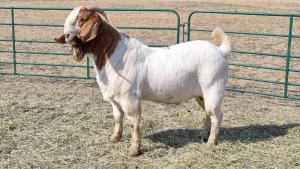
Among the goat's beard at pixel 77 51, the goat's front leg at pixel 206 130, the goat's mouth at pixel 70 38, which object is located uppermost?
the goat's mouth at pixel 70 38

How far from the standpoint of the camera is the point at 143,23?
16.2 meters

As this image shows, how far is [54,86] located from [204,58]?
4.07 m

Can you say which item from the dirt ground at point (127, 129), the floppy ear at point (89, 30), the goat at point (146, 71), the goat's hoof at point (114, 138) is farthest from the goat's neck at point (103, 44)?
the dirt ground at point (127, 129)

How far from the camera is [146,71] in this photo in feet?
15.8

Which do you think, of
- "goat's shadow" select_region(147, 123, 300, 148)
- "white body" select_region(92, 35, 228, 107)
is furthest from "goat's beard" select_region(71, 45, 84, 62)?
A: "goat's shadow" select_region(147, 123, 300, 148)

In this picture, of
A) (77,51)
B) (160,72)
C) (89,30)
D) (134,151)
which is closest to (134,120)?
(134,151)

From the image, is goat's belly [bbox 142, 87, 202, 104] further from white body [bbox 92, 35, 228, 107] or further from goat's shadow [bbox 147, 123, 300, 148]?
goat's shadow [bbox 147, 123, 300, 148]

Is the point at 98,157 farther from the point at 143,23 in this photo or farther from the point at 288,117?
the point at 143,23

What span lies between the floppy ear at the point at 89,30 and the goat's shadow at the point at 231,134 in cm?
162

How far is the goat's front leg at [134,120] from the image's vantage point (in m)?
4.79

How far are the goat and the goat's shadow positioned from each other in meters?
0.55

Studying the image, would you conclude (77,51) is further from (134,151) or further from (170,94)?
(134,151)

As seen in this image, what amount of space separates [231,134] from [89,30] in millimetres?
2355

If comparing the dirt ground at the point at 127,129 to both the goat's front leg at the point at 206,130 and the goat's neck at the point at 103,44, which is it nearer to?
the goat's front leg at the point at 206,130
